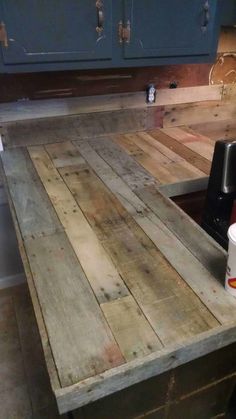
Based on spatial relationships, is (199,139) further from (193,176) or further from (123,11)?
(123,11)

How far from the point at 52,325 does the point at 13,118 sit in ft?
4.13

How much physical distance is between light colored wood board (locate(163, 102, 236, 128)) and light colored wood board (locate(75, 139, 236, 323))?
83cm

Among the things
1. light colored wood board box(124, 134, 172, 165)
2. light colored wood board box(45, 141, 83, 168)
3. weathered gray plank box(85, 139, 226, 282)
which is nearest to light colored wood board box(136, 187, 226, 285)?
weathered gray plank box(85, 139, 226, 282)

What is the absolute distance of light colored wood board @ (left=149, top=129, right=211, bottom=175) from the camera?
152 centimetres

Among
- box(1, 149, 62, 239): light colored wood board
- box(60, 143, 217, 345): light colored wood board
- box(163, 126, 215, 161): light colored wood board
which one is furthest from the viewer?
box(163, 126, 215, 161): light colored wood board

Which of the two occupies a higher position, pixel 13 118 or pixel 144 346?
pixel 13 118

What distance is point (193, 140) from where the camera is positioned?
183 centimetres

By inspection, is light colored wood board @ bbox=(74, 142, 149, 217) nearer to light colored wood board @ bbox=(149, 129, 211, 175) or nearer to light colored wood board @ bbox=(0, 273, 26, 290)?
light colored wood board @ bbox=(149, 129, 211, 175)

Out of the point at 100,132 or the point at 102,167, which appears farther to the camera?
the point at 100,132

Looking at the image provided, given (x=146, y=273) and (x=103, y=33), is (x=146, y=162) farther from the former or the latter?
(x=146, y=273)

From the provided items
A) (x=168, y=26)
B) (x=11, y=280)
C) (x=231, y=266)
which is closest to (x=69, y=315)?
(x=231, y=266)

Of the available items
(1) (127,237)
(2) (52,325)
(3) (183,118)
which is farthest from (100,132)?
(2) (52,325)

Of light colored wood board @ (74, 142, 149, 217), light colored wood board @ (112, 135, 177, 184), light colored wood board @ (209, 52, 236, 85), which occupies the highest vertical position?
light colored wood board @ (209, 52, 236, 85)

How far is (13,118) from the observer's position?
65.5 inches
